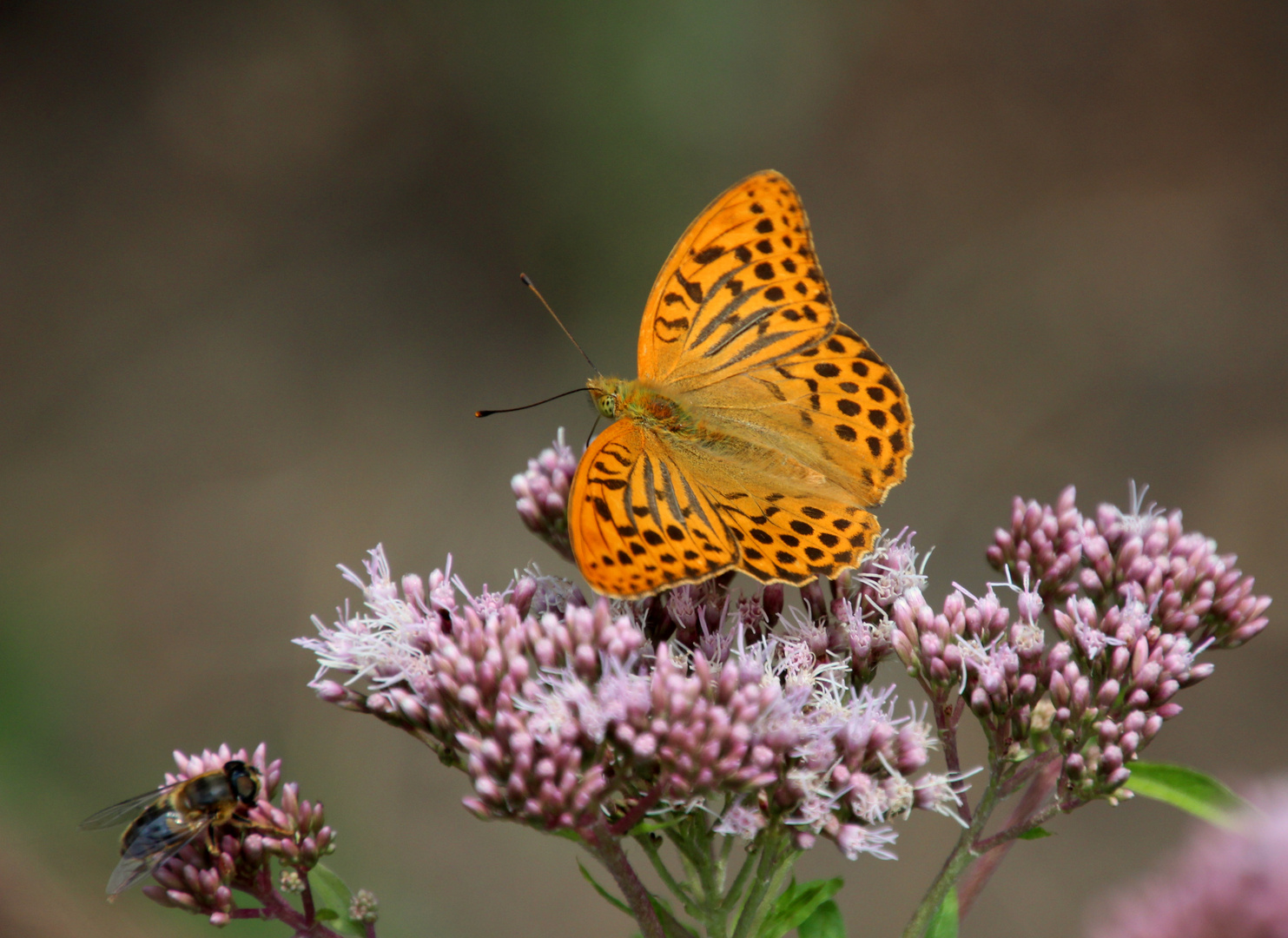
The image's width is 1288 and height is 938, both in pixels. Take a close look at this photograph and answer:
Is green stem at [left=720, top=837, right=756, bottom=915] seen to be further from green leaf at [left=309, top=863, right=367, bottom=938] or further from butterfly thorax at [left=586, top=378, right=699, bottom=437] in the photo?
butterfly thorax at [left=586, top=378, right=699, bottom=437]

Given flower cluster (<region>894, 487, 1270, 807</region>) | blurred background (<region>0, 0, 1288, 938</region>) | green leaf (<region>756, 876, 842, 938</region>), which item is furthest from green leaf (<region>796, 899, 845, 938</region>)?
blurred background (<region>0, 0, 1288, 938</region>)

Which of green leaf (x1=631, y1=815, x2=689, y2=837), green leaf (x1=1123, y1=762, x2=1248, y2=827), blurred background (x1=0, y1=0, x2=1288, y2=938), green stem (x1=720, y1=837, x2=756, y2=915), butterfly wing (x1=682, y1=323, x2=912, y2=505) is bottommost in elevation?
green stem (x1=720, y1=837, x2=756, y2=915)

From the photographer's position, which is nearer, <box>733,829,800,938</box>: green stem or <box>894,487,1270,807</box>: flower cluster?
<box>733,829,800,938</box>: green stem

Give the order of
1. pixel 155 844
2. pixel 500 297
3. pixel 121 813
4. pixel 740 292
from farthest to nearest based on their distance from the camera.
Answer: pixel 500 297, pixel 740 292, pixel 121 813, pixel 155 844

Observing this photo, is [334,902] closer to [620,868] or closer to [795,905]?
[620,868]

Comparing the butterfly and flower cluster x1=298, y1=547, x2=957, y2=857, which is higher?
the butterfly

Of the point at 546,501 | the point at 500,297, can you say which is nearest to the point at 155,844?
the point at 546,501

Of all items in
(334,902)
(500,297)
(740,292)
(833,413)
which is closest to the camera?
(334,902)
